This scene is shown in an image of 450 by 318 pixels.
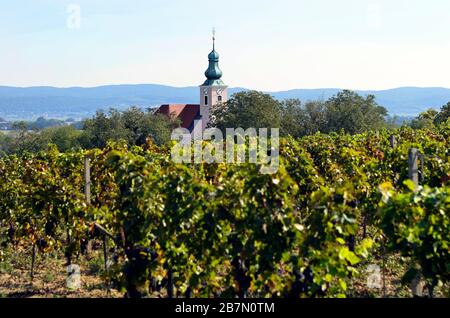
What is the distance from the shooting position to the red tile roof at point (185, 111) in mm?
80250

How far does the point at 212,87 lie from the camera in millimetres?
83875

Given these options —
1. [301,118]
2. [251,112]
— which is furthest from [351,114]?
[251,112]

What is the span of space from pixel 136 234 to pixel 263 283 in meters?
2.22

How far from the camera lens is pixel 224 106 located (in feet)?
184

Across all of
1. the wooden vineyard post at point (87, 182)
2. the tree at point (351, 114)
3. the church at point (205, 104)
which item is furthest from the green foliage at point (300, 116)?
the wooden vineyard post at point (87, 182)

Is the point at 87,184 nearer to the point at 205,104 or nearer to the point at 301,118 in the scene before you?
the point at 301,118

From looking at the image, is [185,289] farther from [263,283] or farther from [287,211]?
[287,211]

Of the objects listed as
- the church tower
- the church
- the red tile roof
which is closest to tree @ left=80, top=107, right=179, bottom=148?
the church

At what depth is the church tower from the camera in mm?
83375

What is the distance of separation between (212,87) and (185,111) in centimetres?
534

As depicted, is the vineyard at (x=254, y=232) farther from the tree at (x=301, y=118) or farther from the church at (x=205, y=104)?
the church at (x=205, y=104)

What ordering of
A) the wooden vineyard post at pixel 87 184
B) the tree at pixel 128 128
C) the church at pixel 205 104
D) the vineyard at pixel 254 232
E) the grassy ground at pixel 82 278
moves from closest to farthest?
the vineyard at pixel 254 232
the grassy ground at pixel 82 278
the wooden vineyard post at pixel 87 184
the tree at pixel 128 128
the church at pixel 205 104
